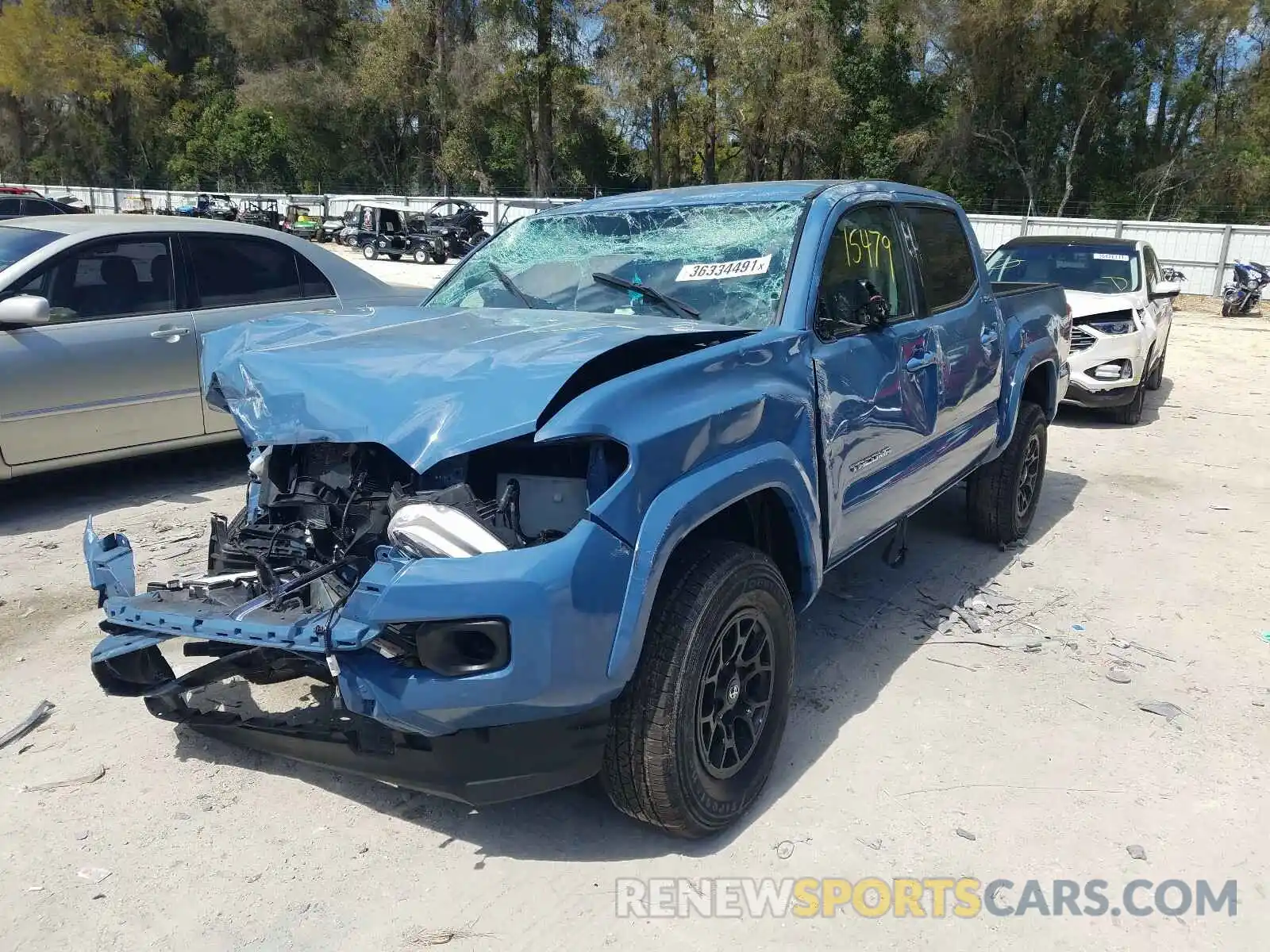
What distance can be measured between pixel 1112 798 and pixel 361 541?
8.48 feet

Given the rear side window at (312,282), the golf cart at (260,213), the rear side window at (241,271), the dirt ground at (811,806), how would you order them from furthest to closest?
the golf cart at (260,213), the rear side window at (312,282), the rear side window at (241,271), the dirt ground at (811,806)

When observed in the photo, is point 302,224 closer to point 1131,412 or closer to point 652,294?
point 1131,412

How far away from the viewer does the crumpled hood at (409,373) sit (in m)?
2.56

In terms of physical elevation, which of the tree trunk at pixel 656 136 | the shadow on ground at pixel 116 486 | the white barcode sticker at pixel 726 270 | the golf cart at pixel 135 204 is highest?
the tree trunk at pixel 656 136

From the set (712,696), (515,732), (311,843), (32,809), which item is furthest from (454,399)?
(32,809)

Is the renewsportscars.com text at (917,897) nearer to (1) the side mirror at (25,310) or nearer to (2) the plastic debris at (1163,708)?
(2) the plastic debris at (1163,708)

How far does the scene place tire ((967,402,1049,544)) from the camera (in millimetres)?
5586

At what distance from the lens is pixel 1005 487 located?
559 centimetres

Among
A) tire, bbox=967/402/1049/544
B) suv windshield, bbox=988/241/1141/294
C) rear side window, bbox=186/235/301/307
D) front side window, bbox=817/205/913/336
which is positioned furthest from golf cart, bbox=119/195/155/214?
front side window, bbox=817/205/913/336

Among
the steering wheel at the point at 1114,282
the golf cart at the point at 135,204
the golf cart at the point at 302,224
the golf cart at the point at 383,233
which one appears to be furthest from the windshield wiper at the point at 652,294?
the golf cart at the point at 135,204

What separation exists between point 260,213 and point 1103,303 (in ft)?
98.3

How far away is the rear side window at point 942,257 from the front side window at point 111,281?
15.3 ft

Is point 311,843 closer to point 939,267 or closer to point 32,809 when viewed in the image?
point 32,809

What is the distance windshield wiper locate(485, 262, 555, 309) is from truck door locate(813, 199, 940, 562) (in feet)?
3.80
